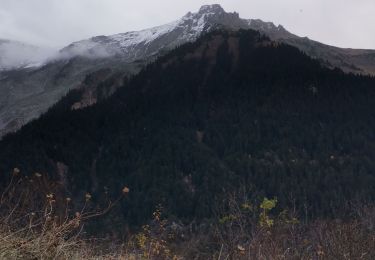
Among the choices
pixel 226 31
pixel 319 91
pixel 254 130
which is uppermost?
pixel 226 31

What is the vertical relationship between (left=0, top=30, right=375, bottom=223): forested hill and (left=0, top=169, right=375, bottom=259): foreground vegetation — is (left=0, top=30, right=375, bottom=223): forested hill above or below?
below

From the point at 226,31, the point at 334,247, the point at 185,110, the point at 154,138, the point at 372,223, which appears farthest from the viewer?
the point at 226,31

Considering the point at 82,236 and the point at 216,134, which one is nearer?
the point at 82,236

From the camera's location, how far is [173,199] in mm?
83125

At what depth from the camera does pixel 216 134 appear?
10525 centimetres

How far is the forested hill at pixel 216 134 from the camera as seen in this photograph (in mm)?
85875

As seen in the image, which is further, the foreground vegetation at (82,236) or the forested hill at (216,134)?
the forested hill at (216,134)

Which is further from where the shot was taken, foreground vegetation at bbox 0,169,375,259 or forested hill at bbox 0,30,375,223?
forested hill at bbox 0,30,375,223

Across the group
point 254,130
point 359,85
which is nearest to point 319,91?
point 359,85

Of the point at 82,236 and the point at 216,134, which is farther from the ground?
the point at 82,236

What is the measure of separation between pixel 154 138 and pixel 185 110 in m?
11.4

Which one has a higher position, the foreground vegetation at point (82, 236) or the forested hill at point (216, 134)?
the foreground vegetation at point (82, 236)

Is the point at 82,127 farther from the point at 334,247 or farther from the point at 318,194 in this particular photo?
the point at 334,247

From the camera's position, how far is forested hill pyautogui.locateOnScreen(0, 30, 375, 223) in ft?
282
